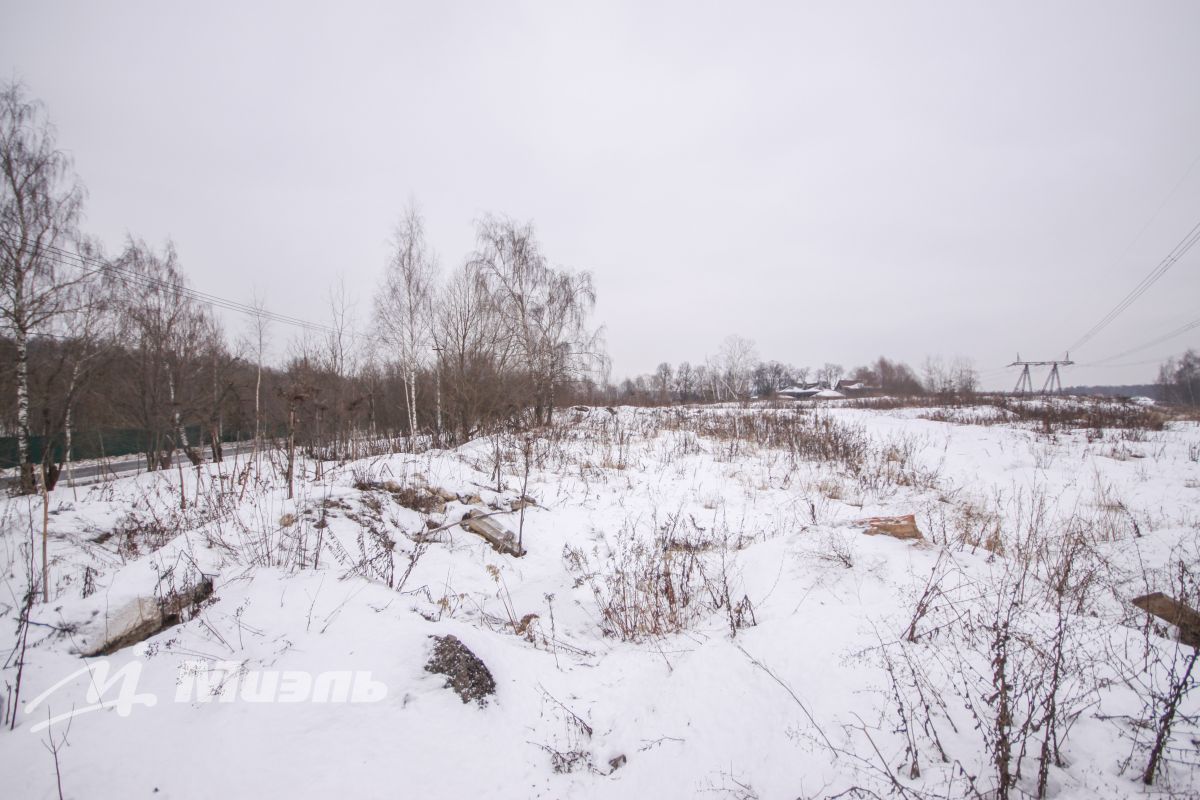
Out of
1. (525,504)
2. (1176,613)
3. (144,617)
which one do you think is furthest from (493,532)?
(1176,613)

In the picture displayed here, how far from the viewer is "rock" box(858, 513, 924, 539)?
396cm

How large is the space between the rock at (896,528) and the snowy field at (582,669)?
0.13 m

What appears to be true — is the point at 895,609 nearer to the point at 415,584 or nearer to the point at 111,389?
the point at 415,584

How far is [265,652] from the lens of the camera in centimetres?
223

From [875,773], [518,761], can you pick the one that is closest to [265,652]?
[518,761]

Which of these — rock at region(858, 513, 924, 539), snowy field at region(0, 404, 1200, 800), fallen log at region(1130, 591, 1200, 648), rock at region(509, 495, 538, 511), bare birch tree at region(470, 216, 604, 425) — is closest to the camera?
snowy field at region(0, 404, 1200, 800)

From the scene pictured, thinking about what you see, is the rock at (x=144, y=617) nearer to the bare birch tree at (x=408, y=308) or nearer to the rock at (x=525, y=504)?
the rock at (x=525, y=504)

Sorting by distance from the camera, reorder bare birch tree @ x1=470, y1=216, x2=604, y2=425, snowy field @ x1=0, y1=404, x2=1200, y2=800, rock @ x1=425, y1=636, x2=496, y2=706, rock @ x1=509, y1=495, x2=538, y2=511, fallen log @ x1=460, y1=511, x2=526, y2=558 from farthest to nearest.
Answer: bare birch tree @ x1=470, y1=216, x2=604, y2=425 < rock @ x1=509, y1=495, x2=538, y2=511 < fallen log @ x1=460, y1=511, x2=526, y2=558 < rock @ x1=425, y1=636, x2=496, y2=706 < snowy field @ x1=0, y1=404, x2=1200, y2=800

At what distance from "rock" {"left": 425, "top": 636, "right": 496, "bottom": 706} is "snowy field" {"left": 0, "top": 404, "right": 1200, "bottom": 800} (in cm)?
4

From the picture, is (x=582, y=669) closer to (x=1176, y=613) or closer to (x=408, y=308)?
(x=1176, y=613)

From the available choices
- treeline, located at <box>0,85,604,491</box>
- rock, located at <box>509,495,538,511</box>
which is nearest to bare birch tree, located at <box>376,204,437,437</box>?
treeline, located at <box>0,85,604,491</box>

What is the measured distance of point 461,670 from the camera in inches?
91.4

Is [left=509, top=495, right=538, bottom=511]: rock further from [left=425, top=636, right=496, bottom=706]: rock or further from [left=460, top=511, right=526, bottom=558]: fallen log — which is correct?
[left=425, top=636, right=496, bottom=706]: rock

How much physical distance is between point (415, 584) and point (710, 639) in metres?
2.57
